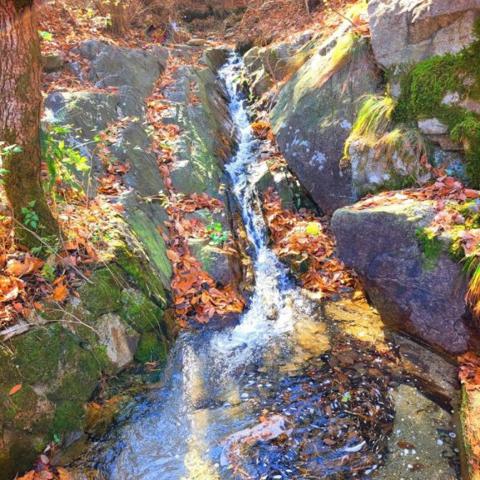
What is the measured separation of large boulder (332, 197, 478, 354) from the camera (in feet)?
14.3

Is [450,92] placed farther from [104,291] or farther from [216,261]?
[104,291]

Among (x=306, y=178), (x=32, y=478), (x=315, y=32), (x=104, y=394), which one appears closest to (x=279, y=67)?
(x=315, y=32)

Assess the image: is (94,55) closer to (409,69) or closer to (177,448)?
(409,69)

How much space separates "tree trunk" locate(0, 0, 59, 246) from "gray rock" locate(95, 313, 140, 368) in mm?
1121

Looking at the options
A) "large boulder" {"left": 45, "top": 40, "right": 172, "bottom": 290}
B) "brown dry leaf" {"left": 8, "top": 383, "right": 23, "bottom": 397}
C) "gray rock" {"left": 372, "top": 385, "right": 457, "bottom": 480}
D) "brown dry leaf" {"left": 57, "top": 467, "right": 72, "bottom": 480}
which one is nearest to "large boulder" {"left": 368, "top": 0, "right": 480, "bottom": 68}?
"large boulder" {"left": 45, "top": 40, "right": 172, "bottom": 290}

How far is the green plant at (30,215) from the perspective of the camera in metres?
4.14

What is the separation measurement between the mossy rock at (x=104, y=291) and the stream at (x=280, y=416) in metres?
1.00

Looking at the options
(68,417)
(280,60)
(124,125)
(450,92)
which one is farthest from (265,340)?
(280,60)

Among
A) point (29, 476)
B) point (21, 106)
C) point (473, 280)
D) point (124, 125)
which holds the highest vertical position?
point (21, 106)

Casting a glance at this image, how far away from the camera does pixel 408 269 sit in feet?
15.5

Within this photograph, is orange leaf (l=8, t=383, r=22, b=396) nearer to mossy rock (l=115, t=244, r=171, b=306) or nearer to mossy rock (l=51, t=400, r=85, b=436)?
mossy rock (l=51, t=400, r=85, b=436)

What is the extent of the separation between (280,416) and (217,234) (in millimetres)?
3142

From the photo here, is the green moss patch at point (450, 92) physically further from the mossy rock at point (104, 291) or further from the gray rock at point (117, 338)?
the gray rock at point (117, 338)

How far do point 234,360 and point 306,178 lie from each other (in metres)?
3.50
